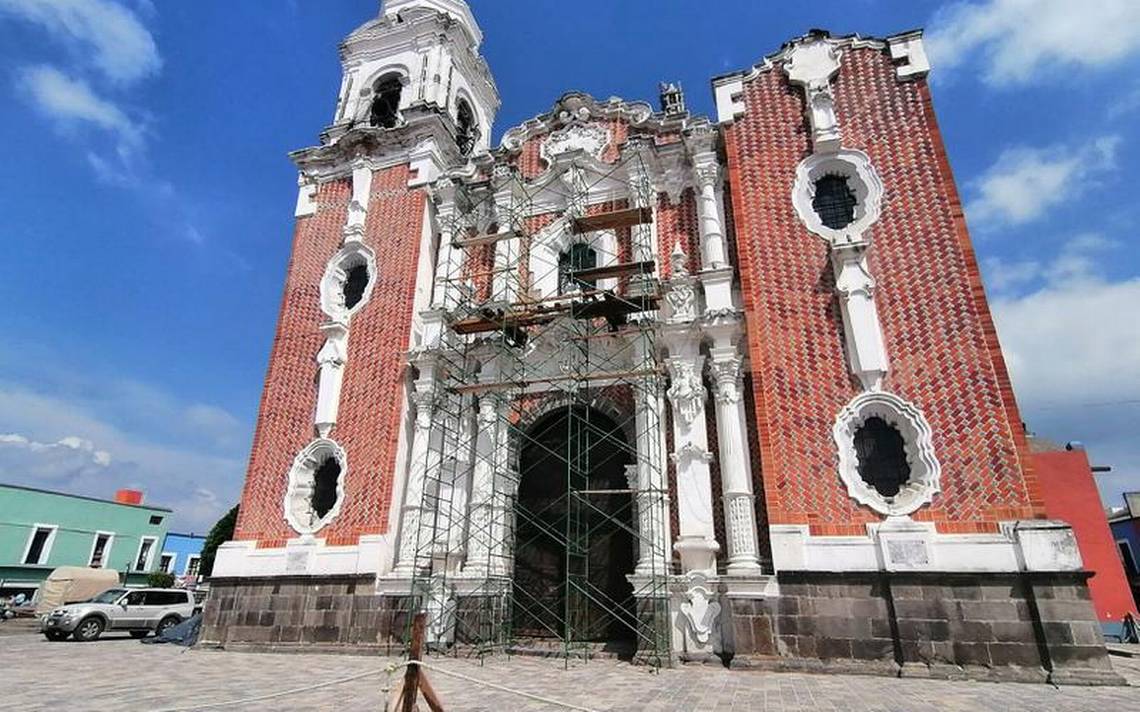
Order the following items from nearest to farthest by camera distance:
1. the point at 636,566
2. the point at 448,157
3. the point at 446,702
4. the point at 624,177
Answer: the point at 446,702, the point at 636,566, the point at 624,177, the point at 448,157

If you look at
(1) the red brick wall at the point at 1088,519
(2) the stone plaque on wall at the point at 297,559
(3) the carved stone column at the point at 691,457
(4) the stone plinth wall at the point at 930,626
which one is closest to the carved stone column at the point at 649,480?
(3) the carved stone column at the point at 691,457

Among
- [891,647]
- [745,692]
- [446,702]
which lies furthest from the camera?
[891,647]

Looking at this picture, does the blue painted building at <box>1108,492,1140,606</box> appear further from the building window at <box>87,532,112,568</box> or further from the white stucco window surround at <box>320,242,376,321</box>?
the building window at <box>87,532,112,568</box>

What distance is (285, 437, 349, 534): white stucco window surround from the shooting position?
13.6m

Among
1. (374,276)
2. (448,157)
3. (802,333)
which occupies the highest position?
(448,157)

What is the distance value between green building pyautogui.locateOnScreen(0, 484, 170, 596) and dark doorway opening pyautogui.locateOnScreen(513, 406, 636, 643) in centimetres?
3132

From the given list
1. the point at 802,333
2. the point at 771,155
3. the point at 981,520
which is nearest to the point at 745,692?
the point at 981,520

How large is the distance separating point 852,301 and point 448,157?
11391mm

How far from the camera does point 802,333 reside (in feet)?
38.9

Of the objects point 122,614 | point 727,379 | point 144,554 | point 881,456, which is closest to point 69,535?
point 144,554

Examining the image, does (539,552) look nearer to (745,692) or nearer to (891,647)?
(745,692)

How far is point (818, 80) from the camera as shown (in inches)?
541

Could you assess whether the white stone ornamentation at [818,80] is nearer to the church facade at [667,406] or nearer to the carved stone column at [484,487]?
the church facade at [667,406]

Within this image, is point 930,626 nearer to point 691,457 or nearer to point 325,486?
point 691,457
